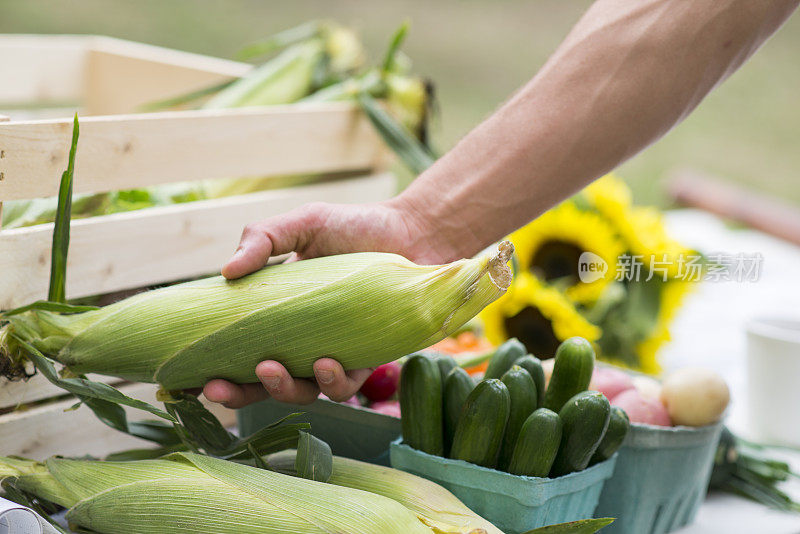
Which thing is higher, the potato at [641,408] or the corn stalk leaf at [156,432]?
the potato at [641,408]

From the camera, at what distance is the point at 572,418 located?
0.88 meters

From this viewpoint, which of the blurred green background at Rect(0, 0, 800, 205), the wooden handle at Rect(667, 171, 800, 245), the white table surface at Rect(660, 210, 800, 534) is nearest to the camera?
the white table surface at Rect(660, 210, 800, 534)

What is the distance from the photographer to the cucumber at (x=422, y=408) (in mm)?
917

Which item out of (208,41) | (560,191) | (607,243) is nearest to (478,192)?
(560,191)

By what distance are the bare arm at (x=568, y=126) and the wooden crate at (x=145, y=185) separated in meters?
0.30

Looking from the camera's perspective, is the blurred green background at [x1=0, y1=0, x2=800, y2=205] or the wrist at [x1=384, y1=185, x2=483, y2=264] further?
the blurred green background at [x1=0, y1=0, x2=800, y2=205]

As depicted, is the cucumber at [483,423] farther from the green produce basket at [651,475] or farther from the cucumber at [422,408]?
the green produce basket at [651,475]

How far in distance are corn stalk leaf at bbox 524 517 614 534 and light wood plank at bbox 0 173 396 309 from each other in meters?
0.66

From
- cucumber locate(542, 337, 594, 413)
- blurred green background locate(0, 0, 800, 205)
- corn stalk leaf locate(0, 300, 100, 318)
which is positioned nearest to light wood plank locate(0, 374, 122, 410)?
corn stalk leaf locate(0, 300, 100, 318)

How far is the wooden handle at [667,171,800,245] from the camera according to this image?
2.33 metres

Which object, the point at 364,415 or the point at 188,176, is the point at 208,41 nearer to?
the point at 188,176

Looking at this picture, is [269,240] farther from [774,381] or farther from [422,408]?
[774,381]

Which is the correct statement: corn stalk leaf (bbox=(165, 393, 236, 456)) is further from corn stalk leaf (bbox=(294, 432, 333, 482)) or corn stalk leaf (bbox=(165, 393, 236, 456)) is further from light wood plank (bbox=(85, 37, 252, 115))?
light wood plank (bbox=(85, 37, 252, 115))

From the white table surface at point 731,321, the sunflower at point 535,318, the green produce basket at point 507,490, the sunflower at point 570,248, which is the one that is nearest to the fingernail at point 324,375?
the green produce basket at point 507,490
